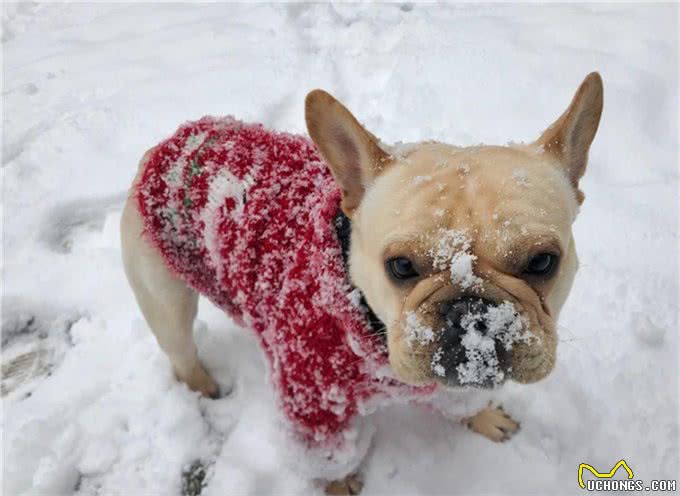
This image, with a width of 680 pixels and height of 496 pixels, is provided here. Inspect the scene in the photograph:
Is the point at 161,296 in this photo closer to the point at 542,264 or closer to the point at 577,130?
the point at 542,264

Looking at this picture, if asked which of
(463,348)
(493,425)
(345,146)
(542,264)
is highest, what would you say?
(345,146)

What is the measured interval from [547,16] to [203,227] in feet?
11.3

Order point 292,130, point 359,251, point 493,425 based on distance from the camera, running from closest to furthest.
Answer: point 359,251 → point 493,425 → point 292,130

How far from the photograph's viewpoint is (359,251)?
5.44ft

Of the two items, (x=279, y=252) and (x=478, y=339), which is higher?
(x=478, y=339)

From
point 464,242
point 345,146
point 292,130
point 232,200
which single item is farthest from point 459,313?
point 292,130

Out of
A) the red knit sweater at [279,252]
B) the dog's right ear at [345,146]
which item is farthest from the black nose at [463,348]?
the dog's right ear at [345,146]

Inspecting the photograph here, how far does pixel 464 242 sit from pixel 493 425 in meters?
1.26

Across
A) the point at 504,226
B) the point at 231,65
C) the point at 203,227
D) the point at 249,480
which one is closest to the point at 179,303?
the point at 203,227

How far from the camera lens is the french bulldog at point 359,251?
1.41 meters

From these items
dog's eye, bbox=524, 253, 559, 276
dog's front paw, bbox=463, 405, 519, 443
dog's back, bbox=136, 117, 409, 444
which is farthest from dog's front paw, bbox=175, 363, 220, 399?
dog's eye, bbox=524, 253, 559, 276

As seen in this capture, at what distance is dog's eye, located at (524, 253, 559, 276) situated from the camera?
4.75ft

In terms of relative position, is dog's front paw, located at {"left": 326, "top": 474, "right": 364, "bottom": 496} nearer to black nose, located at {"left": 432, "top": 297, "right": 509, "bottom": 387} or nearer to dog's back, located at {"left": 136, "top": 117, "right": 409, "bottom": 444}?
dog's back, located at {"left": 136, "top": 117, "right": 409, "bottom": 444}

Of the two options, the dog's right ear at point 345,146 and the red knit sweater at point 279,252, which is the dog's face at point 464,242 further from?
the red knit sweater at point 279,252
